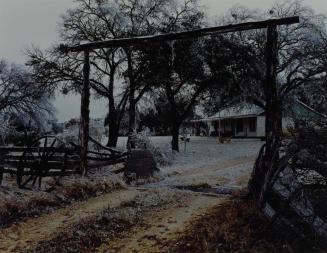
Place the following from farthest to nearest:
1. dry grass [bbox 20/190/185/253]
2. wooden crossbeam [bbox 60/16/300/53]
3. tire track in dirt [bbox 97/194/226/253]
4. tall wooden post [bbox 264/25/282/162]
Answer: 1. wooden crossbeam [bbox 60/16/300/53]
2. tall wooden post [bbox 264/25/282/162]
3. dry grass [bbox 20/190/185/253]
4. tire track in dirt [bbox 97/194/226/253]

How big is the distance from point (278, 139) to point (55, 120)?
36.4 metres

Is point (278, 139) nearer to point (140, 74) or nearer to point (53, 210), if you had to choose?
point (53, 210)

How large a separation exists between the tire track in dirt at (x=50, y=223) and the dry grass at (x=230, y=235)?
2.21 m

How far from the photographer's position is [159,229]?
7.33 metres

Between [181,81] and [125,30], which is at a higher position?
[125,30]

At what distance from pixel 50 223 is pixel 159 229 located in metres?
2.13

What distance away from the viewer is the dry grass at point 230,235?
618 cm

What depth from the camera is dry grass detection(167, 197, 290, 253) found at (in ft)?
20.3

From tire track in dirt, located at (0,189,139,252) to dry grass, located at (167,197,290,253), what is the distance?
2212 millimetres

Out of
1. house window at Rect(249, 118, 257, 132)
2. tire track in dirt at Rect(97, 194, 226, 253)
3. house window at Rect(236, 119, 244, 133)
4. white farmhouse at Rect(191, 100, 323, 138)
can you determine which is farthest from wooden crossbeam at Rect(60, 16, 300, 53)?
house window at Rect(236, 119, 244, 133)

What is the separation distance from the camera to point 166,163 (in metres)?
20.7

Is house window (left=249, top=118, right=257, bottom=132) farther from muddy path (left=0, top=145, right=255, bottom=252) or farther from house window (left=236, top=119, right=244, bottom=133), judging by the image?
muddy path (left=0, top=145, right=255, bottom=252)

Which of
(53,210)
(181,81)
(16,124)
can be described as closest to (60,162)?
(53,210)

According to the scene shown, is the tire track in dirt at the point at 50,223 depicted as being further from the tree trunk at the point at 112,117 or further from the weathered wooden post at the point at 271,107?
the tree trunk at the point at 112,117
